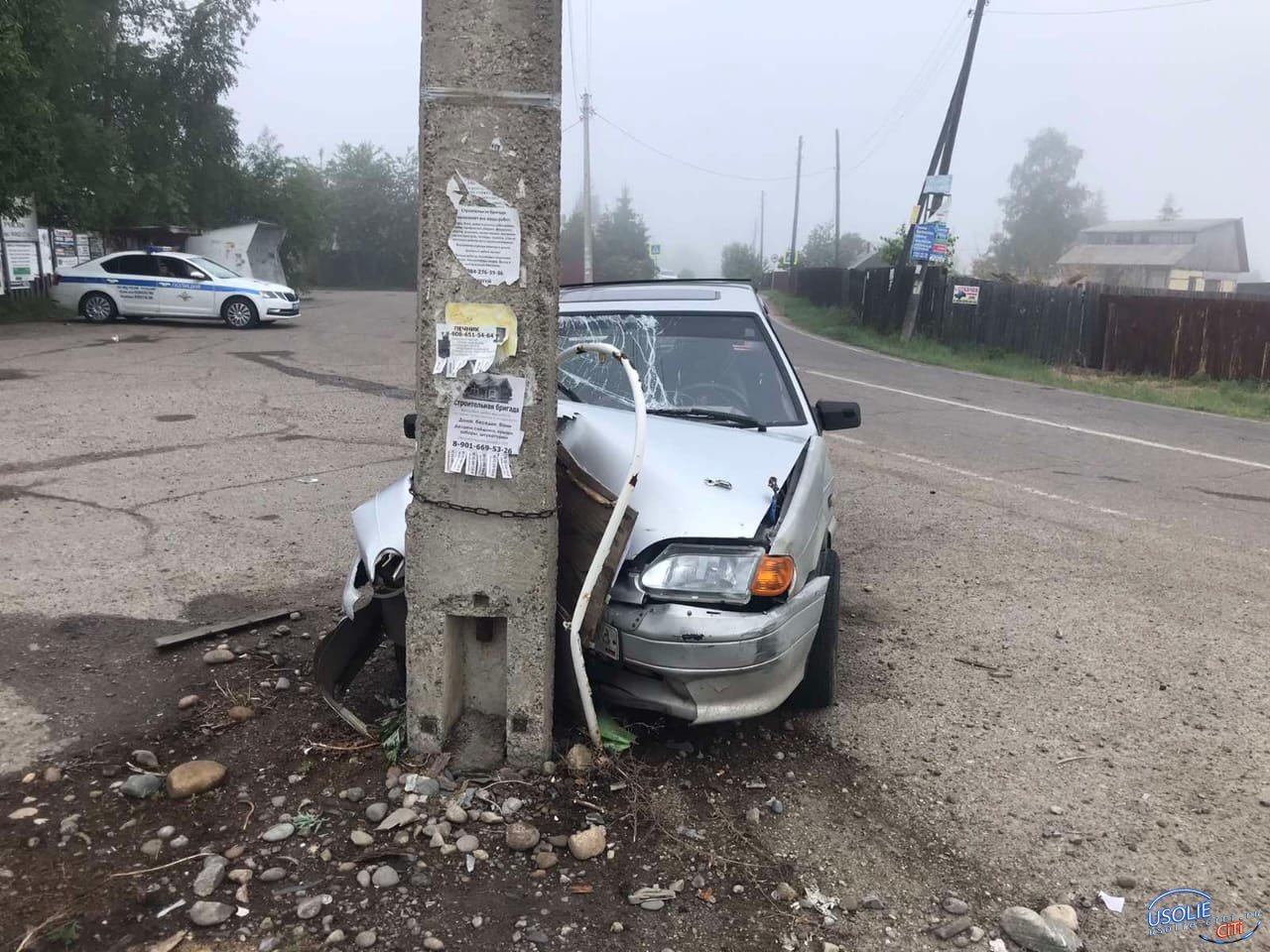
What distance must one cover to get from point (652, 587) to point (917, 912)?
49.0 inches

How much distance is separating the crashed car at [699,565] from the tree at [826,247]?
3030 inches

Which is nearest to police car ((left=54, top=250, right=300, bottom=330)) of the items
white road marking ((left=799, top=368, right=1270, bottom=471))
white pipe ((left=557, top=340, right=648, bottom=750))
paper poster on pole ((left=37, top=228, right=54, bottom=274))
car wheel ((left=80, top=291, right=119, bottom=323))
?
car wheel ((left=80, top=291, right=119, bottom=323))

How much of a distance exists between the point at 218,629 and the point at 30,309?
67.3 feet

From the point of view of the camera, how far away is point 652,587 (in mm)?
3367

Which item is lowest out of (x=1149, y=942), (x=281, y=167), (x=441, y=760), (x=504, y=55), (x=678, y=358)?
(x=1149, y=942)

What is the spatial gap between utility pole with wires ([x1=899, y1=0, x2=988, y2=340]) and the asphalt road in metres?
13.6

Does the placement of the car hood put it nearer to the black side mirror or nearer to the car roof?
the black side mirror

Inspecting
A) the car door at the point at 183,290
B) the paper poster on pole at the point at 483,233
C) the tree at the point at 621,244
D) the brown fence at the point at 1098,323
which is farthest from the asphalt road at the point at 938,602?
the tree at the point at 621,244

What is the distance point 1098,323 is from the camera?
838 inches

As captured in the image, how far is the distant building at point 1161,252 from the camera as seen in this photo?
6506 cm

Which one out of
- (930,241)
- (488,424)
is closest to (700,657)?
(488,424)

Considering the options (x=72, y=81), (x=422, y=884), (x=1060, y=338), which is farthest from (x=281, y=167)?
(x=422, y=884)

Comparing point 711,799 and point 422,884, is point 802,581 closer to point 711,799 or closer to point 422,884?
point 711,799

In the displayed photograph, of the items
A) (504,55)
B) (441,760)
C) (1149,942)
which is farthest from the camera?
(441,760)
